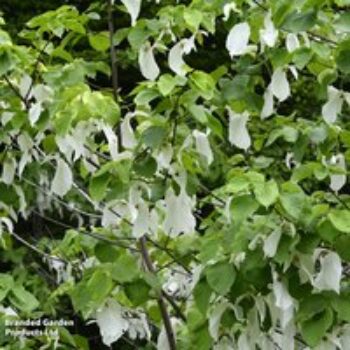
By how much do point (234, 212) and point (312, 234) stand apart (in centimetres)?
18

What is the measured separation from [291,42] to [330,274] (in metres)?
0.52

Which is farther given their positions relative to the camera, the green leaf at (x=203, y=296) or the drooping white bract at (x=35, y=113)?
the drooping white bract at (x=35, y=113)

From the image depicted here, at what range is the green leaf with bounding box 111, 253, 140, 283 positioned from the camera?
1.77 meters

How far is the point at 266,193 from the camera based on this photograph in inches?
57.4

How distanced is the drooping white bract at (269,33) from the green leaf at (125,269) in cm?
56

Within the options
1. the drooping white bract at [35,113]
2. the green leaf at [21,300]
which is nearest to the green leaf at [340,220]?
the drooping white bract at [35,113]

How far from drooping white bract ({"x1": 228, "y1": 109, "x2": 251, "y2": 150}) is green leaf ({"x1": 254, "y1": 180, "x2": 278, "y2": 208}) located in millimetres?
376

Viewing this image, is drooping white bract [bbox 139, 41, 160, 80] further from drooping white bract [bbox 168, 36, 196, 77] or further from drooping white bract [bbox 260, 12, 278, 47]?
drooping white bract [bbox 260, 12, 278, 47]

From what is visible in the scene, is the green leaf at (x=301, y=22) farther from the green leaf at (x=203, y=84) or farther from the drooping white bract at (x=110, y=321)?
the drooping white bract at (x=110, y=321)

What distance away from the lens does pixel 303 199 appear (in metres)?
1.54

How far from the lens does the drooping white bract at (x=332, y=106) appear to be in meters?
1.82

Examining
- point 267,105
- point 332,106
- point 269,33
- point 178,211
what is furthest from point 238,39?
point 178,211

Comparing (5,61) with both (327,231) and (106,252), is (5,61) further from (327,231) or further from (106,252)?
(327,231)

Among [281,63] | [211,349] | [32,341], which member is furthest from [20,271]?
[281,63]
